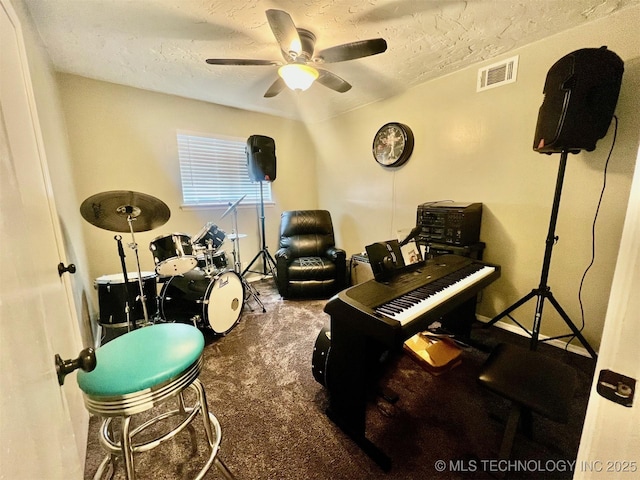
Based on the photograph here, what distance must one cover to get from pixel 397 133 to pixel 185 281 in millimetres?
2701

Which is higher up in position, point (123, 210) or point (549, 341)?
point (123, 210)

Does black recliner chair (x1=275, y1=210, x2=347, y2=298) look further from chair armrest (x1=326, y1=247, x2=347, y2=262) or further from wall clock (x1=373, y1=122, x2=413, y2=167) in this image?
wall clock (x1=373, y1=122, x2=413, y2=167)

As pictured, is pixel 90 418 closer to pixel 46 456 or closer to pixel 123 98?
pixel 46 456

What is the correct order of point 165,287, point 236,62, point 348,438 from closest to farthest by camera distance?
point 348,438
point 236,62
point 165,287

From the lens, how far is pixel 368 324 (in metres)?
1.12

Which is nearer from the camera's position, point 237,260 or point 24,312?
point 24,312

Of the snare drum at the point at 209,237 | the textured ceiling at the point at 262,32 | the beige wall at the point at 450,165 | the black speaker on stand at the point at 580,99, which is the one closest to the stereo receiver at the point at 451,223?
the beige wall at the point at 450,165

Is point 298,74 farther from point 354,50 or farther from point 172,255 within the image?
point 172,255

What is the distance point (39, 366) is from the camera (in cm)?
58

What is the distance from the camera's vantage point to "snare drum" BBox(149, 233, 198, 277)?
6.52 feet

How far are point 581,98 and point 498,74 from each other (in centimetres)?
89

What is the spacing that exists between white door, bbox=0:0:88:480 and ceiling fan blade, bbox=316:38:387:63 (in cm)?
148

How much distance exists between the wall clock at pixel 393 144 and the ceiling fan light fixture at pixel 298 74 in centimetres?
136

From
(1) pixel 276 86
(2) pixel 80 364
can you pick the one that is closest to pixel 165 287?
(2) pixel 80 364
